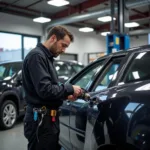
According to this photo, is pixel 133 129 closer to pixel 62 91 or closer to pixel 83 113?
pixel 62 91

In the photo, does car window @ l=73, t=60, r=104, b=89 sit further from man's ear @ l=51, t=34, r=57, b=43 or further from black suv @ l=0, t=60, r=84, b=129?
black suv @ l=0, t=60, r=84, b=129

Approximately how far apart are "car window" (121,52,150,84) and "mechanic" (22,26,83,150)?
423mm

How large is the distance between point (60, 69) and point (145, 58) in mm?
5258

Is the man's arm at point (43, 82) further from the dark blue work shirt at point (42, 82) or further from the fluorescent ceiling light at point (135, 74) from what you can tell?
the fluorescent ceiling light at point (135, 74)

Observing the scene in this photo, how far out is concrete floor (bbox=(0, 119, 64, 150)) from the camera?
4514mm

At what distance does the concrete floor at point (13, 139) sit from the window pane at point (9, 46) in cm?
622

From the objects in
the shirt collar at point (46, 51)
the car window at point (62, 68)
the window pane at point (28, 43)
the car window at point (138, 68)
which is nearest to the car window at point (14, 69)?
the car window at point (62, 68)

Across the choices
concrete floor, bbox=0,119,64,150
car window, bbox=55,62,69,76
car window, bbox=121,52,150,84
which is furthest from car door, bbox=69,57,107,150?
car window, bbox=55,62,69,76

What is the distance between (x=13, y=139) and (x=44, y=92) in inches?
134

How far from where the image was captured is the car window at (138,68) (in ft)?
6.95

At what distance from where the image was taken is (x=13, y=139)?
5.04 meters

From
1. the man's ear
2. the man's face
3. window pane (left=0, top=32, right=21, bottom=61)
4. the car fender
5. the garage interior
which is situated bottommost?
the car fender

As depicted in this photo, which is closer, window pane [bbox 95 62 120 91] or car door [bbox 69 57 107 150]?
car door [bbox 69 57 107 150]

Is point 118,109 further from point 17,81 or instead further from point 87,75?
point 17,81
